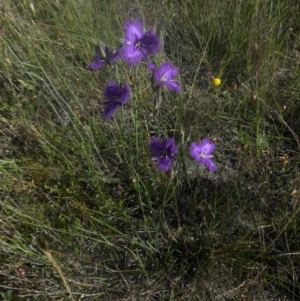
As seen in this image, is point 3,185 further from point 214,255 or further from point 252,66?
point 252,66

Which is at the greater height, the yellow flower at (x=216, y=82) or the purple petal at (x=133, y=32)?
the purple petal at (x=133, y=32)

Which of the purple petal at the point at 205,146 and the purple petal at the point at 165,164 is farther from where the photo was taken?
the purple petal at the point at 205,146

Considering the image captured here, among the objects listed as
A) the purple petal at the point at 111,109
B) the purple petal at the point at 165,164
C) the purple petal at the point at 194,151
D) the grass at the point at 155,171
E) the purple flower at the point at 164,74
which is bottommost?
the grass at the point at 155,171

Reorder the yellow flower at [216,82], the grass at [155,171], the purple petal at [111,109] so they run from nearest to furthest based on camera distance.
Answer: the purple petal at [111,109]
the grass at [155,171]
the yellow flower at [216,82]

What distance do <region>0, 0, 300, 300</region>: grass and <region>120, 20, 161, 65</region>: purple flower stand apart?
0.10 m

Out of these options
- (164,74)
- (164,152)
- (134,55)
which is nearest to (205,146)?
(164,152)

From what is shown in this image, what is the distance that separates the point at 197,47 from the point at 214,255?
1179mm

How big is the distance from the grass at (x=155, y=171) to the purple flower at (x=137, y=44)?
104 millimetres

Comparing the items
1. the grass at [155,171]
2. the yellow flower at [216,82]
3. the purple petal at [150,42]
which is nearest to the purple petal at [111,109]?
the grass at [155,171]

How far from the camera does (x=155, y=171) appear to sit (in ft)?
5.45

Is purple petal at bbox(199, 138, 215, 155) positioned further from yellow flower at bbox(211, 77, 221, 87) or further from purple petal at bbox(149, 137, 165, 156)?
yellow flower at bbox(211, 77, 221, 87)

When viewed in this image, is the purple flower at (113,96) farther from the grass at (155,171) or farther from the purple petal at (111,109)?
the grass at (155,171)

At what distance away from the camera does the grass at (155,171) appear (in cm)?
150

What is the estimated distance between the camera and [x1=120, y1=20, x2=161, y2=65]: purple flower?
1.30m
